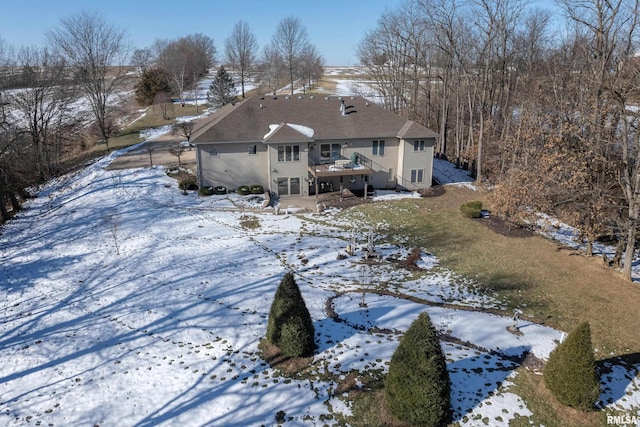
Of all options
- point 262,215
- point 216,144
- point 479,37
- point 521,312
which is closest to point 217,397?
point 521,312

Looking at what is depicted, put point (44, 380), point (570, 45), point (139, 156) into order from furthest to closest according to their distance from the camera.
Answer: point (139, 156)
point (570, 45)
point (44, 380)

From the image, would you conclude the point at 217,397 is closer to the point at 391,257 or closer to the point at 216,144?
the point at 391,257

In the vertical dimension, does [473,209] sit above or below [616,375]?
above

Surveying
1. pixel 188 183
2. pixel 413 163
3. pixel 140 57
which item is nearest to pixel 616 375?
pixel 413 163

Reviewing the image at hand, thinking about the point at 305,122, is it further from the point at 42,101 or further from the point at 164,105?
the point at 164,105

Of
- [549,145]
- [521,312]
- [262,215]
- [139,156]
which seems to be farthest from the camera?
[139,156]
